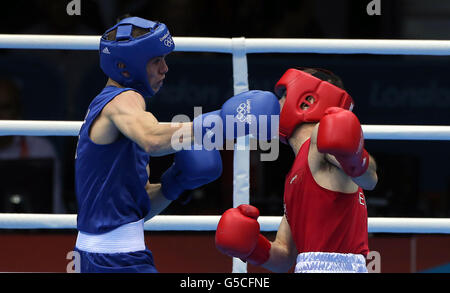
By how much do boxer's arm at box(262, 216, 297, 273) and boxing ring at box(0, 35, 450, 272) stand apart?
178mm

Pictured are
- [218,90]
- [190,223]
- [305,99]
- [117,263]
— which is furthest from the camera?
[218,90]

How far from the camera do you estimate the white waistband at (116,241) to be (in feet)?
6.63

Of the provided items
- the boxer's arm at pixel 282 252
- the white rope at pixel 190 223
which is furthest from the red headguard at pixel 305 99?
the white rope at pixel 190 223

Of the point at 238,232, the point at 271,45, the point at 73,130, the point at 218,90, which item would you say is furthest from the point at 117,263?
the point at 218,90

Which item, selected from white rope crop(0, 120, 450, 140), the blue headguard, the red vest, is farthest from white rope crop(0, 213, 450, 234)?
the blue headguard

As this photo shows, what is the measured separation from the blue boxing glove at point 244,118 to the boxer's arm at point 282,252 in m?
0.46

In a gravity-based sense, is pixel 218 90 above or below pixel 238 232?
above

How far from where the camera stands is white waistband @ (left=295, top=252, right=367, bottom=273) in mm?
2033

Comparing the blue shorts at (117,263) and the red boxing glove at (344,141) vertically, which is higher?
the red boxing glove at (344,141)

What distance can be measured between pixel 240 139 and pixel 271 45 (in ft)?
1.16

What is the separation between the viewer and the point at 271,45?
8.43ft

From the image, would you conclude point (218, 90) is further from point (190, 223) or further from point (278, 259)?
point (278, 259)

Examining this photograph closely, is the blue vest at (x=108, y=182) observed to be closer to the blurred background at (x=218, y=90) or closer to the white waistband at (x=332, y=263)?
the white waistband at (x=332, y=263)
